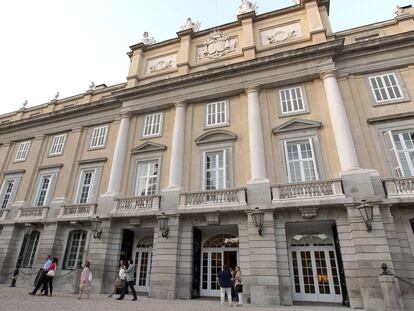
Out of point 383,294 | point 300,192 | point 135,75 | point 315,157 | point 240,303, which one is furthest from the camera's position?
point 135,75

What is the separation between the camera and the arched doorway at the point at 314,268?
38.9 ft

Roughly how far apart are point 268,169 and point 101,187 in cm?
1080

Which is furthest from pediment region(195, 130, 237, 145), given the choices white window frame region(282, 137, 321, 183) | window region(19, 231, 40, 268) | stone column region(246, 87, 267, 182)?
window region(19, 231, 40, 268)

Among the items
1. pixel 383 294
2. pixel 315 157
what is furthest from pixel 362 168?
pixel 383 294

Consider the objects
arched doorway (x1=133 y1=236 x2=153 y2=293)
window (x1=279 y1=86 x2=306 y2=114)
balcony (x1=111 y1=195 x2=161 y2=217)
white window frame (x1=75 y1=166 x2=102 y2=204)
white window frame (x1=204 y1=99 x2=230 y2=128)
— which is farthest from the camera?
white window frame (x1=75 y1=166 x2=102 y2=204)

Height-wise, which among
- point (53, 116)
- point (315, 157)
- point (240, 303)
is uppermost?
point (53, 116)

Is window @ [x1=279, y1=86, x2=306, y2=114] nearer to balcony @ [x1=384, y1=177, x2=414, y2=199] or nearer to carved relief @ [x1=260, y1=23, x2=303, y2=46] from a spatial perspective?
carved relief @ [x1=260, y1=23, x2=303, y2=46]

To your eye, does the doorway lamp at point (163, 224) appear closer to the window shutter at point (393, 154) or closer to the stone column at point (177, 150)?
the stone column at point (177, 150)

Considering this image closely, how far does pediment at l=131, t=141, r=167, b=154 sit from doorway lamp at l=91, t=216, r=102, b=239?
478cm

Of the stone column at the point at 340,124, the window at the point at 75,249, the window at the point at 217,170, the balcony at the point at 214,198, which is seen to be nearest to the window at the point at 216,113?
the window at the point at 217,170

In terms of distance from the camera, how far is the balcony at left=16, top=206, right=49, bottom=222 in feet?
57.1

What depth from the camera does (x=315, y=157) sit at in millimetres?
13414

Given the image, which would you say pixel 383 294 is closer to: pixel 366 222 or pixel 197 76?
pixel 366 222

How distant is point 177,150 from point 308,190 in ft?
25.2
